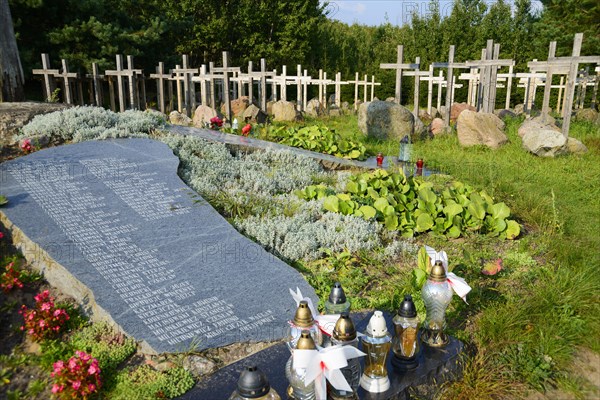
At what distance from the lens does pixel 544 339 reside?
3547mm

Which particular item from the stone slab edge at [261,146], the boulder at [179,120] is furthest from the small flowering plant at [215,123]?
the boulder at [179,120]

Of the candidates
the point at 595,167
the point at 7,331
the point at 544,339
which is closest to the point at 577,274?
the point at 544,339

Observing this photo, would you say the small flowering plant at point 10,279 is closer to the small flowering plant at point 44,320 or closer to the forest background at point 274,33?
the small flowering plant at point 44,320

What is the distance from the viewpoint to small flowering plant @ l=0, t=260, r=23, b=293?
401 cm

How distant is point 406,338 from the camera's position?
307 cm

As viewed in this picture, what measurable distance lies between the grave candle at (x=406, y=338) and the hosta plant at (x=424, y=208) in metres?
2.69

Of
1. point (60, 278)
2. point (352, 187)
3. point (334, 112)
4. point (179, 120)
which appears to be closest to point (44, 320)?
point (60, 278)

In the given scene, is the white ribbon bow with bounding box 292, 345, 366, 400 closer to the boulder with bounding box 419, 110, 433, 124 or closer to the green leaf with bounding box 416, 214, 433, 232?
the green leaf with bounding box 416, 214, 433, 232

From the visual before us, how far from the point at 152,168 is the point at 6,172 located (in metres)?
1.57

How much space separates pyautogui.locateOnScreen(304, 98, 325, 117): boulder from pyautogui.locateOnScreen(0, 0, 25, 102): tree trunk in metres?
14.8

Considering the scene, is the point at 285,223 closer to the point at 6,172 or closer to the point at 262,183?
the point at 262,183

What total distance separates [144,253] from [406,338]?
2.62 m

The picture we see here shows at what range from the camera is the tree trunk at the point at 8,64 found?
992 cm

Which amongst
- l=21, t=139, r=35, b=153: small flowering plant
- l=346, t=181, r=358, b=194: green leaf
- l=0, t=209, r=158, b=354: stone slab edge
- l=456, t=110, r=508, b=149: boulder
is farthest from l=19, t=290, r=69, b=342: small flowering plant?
l=456, t=110, r=508, b=149: boulder
